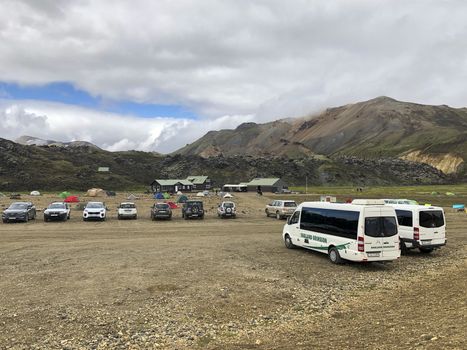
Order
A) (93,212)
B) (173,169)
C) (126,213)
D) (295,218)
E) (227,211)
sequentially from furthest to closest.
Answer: (173,169), (227,211), (126,213), (93,212), (295,218)

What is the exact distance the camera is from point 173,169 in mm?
182375

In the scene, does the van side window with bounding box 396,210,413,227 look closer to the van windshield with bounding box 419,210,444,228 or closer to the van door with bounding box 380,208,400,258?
the van windshield with bounding box 419,210,444,228

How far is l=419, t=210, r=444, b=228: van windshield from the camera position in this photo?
21997mm

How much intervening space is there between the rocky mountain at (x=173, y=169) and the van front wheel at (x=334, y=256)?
402 ft

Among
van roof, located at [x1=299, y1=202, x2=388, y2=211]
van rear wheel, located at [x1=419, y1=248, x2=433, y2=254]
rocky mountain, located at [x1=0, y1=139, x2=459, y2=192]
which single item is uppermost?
rocky mountain, located at [x1=0, y1=139, x2=459, y2=192]

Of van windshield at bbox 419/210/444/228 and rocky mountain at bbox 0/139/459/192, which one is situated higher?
rocky mountain at bbox 0/139/459/192

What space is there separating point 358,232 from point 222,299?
24.6ft

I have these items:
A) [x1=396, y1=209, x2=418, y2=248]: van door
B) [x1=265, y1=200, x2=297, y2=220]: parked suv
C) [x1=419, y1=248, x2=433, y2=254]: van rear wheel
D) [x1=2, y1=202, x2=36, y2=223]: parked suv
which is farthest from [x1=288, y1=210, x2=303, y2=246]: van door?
[x1=2, y1=202, x2=36, y2=223]: parked suv

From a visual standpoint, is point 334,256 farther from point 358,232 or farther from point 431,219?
Result: point 431,219

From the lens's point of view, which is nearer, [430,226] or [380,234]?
[380,234]

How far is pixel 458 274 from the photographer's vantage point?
15898 mm

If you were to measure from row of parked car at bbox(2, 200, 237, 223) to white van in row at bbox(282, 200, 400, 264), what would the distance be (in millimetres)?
23935

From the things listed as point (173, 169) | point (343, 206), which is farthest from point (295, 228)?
point (173, 169)

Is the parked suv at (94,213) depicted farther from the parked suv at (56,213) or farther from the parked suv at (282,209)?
the parked suv at (282,209)
